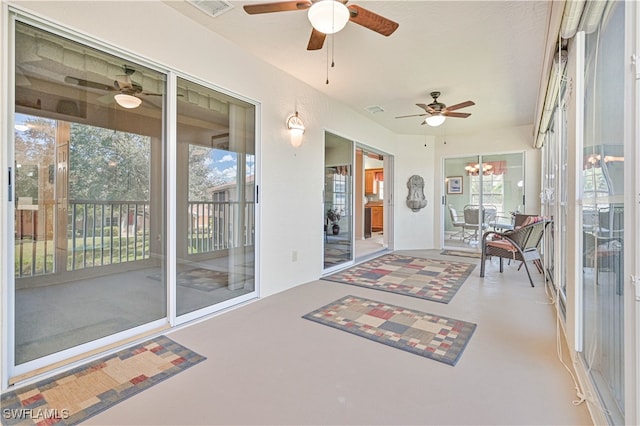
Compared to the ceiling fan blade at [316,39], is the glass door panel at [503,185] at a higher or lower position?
lower

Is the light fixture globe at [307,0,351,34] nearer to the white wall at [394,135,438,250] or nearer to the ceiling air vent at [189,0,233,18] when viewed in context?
the ceiling air vent at [189,0,233,18]

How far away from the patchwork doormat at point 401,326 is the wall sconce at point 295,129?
1.96 metres

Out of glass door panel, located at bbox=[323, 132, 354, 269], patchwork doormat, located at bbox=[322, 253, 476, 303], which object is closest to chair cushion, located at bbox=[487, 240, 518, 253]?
patchwork doormat, located at bbox=[322, 253, 476, 303]

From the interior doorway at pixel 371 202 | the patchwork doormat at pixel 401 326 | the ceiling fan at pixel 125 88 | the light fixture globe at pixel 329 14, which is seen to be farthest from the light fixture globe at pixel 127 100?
the interior doorway at pixel 371 202

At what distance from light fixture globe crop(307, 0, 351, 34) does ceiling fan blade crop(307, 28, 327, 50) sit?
0.60 ft

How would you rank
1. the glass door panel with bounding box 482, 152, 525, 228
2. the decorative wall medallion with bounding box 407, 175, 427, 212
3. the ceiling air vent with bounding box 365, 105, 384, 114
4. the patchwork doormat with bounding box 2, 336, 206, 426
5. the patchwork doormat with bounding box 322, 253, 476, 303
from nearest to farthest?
the patchwork doormat with bounding box 2, 336, 206, 426 → the patchwork doormat with bounding box 322, 253, 476, 303 → the ceiling air vent with bounding box 365, 105, 384, 114 → the glass door panel with bounding box 482, 152, 525, 228 → the decorative wall medallion with bounding box 407, 175, 427, 212

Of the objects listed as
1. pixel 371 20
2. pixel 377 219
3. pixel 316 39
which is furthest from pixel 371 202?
pixel 371 20

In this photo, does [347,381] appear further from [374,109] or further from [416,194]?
[416,194]

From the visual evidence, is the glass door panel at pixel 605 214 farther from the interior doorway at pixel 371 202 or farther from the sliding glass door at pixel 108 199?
the interior doorway at pixel 371 202

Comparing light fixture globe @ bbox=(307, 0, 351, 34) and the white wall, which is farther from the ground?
light fixture globe @ bbox=(307, 0, 351, 34)

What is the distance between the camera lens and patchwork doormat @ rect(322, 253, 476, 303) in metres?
3.51

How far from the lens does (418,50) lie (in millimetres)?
3006

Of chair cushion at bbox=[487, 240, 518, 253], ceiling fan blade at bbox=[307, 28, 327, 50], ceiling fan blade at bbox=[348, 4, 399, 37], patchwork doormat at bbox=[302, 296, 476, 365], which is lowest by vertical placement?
patchwork doormat at bbox=[302, 296, 476, 365]

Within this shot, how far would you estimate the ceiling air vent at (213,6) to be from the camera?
2.34 meters
